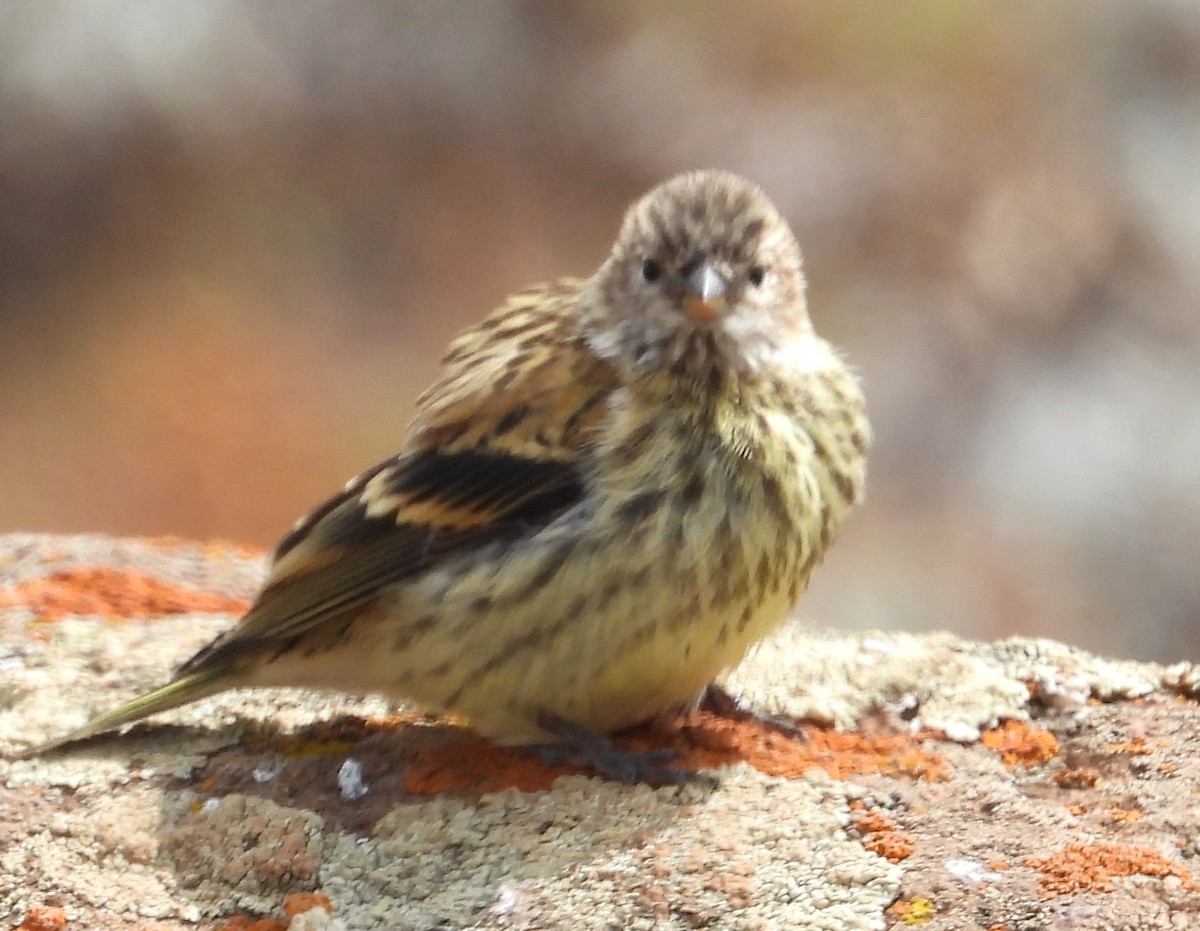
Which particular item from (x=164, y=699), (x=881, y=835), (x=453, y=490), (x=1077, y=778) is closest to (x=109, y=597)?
(x=164, y=699)

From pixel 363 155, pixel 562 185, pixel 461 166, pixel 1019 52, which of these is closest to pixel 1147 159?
pixel 1019 52

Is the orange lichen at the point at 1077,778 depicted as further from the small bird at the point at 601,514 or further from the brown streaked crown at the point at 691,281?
the brown streaked crown at the point at 691,281

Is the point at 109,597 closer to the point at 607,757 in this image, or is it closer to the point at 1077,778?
the point at 607,757

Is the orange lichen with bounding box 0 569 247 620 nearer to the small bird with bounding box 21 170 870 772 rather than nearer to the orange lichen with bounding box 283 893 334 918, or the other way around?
the small bird with bounding box 21 170 870 772

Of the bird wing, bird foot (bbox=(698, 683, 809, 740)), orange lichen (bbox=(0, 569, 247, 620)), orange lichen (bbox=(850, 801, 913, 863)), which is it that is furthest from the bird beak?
orange lichen (bbox=(0, 569, 247, 620))

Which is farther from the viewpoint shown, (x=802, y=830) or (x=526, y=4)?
(x=526, y=4)

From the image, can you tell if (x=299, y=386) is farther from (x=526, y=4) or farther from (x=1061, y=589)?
(x=1061, y=589)

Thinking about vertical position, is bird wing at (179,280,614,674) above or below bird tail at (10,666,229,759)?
above
